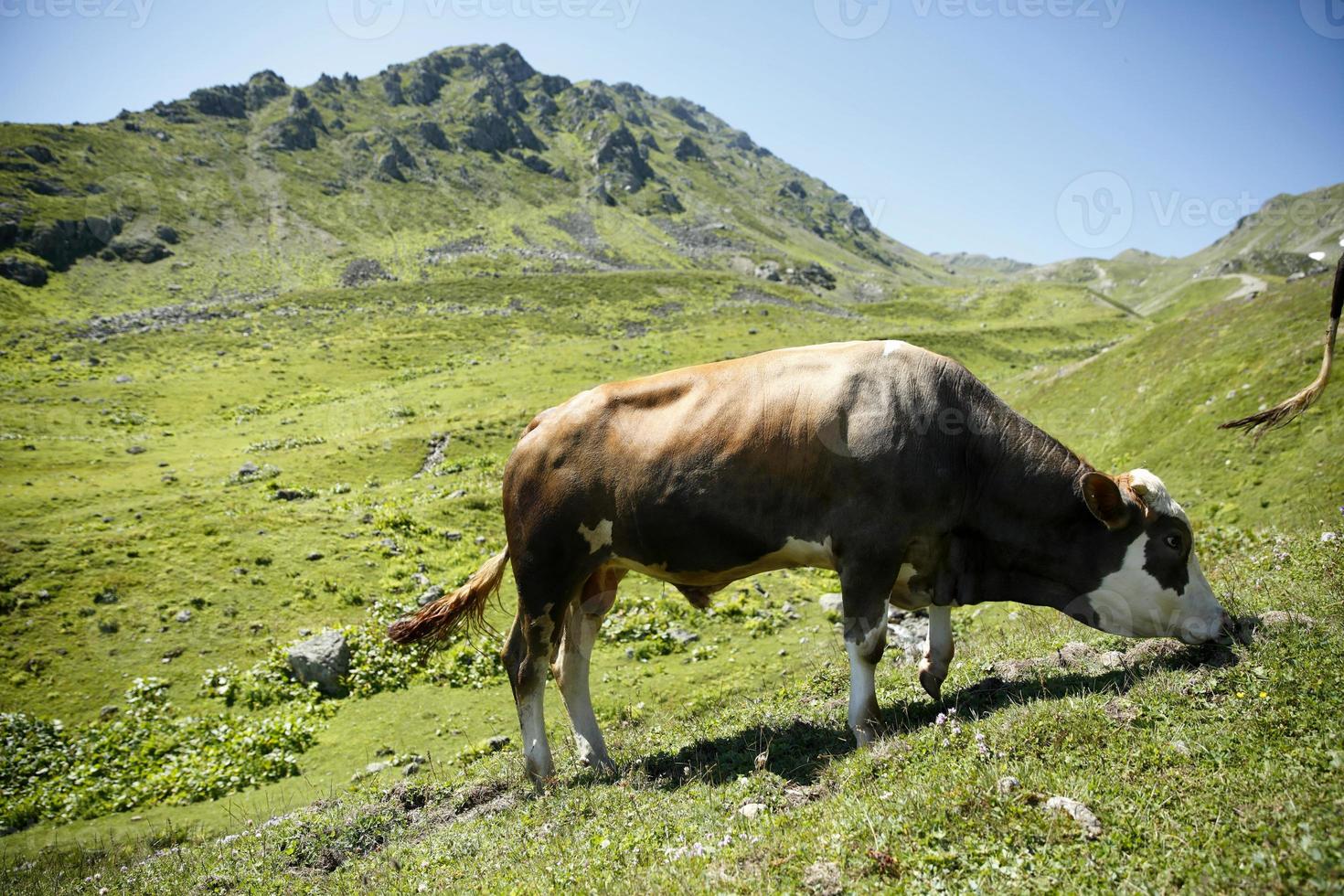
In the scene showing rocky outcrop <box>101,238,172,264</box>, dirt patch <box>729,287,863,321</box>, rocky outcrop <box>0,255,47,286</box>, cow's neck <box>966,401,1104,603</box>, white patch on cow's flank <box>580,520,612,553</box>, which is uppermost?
rocky outcrop <box>101,238,172,264</box>

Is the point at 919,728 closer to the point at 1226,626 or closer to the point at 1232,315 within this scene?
the point at 1226,626

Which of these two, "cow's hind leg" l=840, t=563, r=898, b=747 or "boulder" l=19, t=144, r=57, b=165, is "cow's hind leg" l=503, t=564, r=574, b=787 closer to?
"cow's hind leg" l=840, t=563, r=898, b=747

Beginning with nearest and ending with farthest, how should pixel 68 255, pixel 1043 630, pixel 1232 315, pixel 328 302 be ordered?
1. pixel 1043 630
2. pixel 1232 315
3. pixel 328 302
4. pixel 68 255

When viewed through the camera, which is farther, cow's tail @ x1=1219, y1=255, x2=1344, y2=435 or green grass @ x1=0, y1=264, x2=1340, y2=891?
cow's tail @ x1=1219, y1=255, x2=1344, y2=435

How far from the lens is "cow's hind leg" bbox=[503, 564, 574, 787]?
27.5 ft

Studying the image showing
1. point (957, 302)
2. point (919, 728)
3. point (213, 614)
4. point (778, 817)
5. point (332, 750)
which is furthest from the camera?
point (957, 302)

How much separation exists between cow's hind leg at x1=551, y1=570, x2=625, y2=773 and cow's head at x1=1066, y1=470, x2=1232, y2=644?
5.14m

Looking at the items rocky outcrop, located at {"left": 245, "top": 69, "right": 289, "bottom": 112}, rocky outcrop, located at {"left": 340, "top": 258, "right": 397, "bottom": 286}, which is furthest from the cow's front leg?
rocky outcrop, located at {"left": 245, "top": 69, "right": 289, "bottom": 112}

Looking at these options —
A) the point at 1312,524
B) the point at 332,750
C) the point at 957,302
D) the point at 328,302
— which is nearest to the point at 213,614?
the point at 332,750

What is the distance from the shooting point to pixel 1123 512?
6.79m

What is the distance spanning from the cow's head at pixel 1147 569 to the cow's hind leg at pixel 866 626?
1.98m

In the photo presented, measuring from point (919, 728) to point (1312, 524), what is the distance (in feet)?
29.9

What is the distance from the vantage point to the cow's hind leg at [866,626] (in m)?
6.82

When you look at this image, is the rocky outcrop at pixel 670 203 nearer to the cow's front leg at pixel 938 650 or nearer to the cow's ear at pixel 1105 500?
the cow's front leg at pixel 938 650
